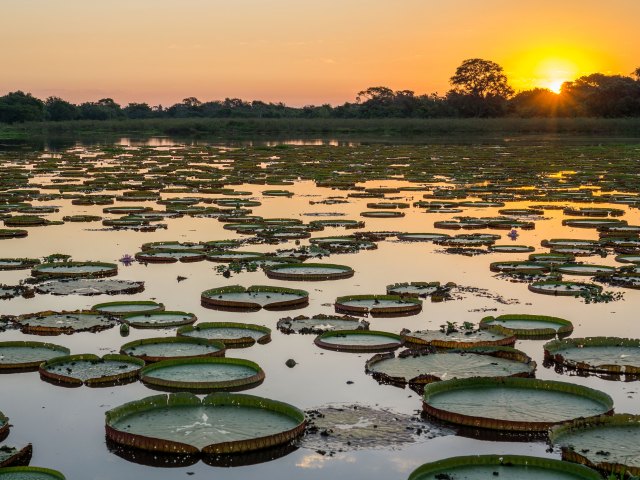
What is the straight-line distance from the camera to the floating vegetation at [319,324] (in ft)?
28.8

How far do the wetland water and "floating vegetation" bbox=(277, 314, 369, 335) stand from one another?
14 cm

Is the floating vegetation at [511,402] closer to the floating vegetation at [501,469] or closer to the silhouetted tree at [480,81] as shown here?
the floating vegetation at [501,469]

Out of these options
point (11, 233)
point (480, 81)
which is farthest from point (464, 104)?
point (11, 233)

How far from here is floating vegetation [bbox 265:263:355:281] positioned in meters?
11.4

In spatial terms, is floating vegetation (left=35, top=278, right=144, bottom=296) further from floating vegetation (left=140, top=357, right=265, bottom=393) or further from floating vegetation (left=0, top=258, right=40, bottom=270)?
floating vegetation (left=140, top=357, right=265, bottom=393)

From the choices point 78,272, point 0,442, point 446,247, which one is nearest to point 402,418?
point 0,442

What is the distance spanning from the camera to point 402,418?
6.49 m

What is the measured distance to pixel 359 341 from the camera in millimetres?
8297

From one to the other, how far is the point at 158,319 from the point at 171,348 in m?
1.14

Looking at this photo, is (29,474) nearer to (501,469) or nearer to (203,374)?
(203,374)

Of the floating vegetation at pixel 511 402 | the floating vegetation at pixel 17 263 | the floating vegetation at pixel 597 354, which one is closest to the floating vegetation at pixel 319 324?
the floating vegetation at pixel 597 354

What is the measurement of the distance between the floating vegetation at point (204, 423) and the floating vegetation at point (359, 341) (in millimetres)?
1837

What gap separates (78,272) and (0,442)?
547cm

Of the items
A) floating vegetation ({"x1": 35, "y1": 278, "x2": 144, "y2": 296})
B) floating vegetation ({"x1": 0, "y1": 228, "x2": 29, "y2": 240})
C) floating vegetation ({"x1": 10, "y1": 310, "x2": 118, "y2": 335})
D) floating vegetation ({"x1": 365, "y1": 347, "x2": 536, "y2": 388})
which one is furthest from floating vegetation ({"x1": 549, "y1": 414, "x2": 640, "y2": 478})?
→ floating vegetation ({"x1": 0, "y1": 228, "x2": 29, "y2": 240})
